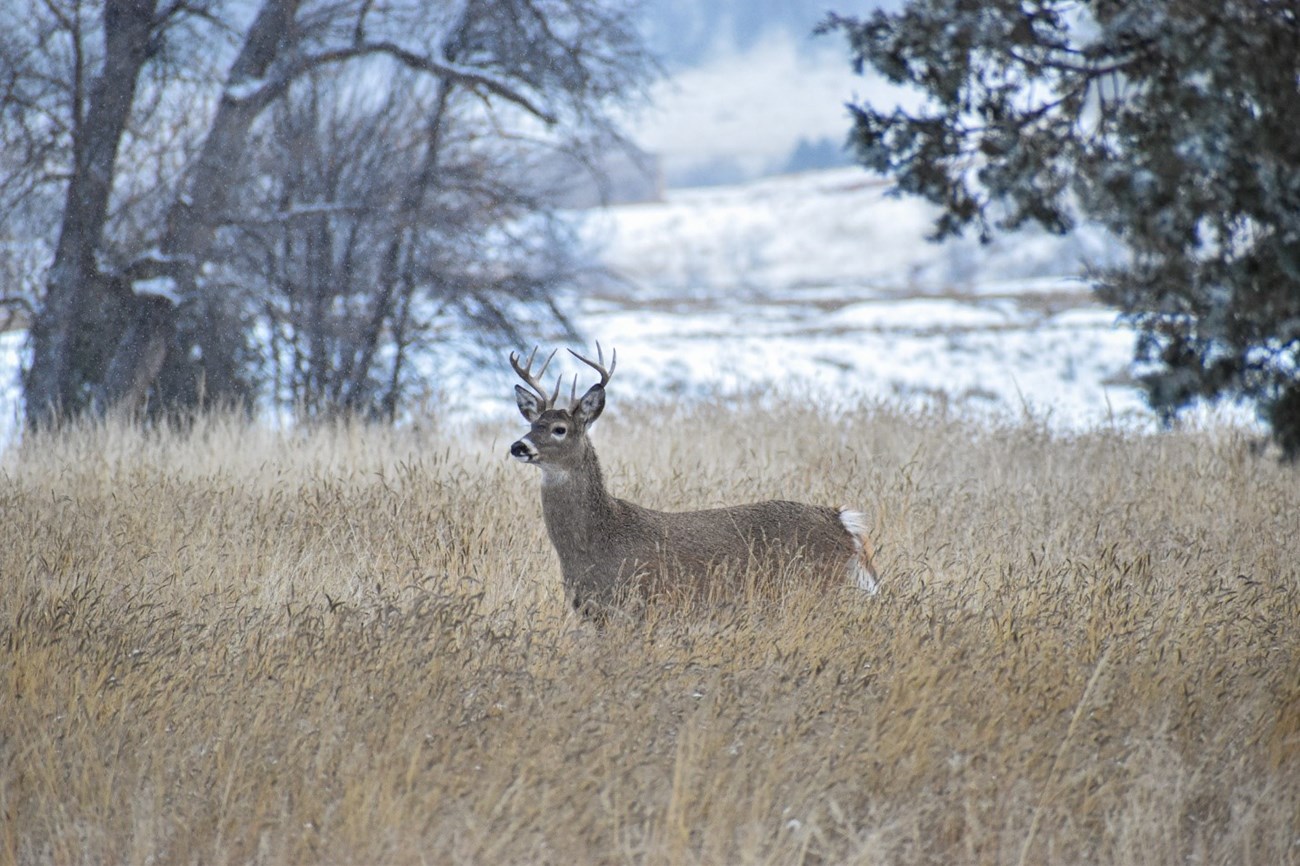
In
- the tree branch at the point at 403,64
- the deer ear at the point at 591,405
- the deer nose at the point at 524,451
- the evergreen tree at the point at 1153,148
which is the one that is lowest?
the deer nose at the point at 524,451

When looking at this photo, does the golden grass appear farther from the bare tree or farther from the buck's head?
the bare tree

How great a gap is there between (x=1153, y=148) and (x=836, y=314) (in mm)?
28596

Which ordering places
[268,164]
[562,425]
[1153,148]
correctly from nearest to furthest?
[1153,148] < [562,425] < [268,164]

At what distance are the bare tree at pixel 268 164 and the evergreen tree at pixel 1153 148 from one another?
6782 millimetres

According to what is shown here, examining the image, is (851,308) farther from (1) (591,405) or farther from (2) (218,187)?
(1) (591,405)

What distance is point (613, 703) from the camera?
4.13 meters

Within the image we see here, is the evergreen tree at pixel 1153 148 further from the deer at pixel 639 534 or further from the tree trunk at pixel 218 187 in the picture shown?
the tree trunk at pixel 218 187

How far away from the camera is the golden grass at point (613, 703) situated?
11.5ft

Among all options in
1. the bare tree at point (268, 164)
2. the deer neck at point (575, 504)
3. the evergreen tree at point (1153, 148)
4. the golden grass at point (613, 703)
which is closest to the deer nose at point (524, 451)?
the deer neck at point (575, 504)

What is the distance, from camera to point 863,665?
185 inches

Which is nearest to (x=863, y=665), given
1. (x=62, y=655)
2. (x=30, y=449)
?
(x=62, y=655)

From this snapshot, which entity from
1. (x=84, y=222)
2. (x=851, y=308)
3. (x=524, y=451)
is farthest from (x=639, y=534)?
(x=851, y=308)

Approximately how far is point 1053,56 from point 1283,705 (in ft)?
12.5

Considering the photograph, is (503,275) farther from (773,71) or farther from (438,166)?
(773,71)
